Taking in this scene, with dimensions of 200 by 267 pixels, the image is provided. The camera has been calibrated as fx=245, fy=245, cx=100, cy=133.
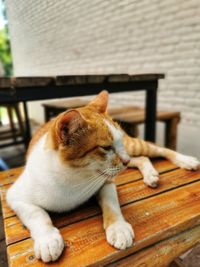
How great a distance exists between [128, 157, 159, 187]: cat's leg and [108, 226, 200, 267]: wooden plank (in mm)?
260

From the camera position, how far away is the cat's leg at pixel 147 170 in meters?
1.10

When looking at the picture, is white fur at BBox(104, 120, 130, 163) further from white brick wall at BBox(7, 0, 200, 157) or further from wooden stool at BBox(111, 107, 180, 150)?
white brick wall at BBox(7, 0, 200, 157)

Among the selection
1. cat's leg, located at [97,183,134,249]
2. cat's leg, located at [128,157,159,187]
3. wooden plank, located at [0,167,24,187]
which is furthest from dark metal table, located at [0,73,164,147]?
cat's leg, located at [97,183,134,249]

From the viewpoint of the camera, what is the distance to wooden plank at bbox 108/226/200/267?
0.76m

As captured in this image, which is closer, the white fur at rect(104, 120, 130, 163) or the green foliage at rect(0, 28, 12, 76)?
the white fur at rect(104, 120, 130, 163)

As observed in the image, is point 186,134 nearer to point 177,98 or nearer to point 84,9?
point 177,98

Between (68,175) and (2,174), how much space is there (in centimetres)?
71

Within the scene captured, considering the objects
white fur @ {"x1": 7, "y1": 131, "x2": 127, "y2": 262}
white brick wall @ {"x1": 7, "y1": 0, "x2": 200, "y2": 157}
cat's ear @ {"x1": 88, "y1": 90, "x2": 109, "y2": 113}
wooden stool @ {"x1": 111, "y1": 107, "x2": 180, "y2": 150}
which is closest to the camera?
white fur @ {"x1": 7, "y1": 131, "x2": 127, "y2": 262}

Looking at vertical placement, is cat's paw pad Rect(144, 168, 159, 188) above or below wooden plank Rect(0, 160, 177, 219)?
above

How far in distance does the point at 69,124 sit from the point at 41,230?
339mm

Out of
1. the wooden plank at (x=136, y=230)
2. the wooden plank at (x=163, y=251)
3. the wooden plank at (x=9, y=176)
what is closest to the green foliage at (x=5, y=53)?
the wooden plank at (x=9, y=176)

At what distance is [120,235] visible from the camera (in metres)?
0.73

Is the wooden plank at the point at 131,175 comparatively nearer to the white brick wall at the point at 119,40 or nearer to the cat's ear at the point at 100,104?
the cat's ear at the point at 100,104

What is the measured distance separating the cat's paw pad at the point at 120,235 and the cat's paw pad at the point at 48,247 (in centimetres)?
15
